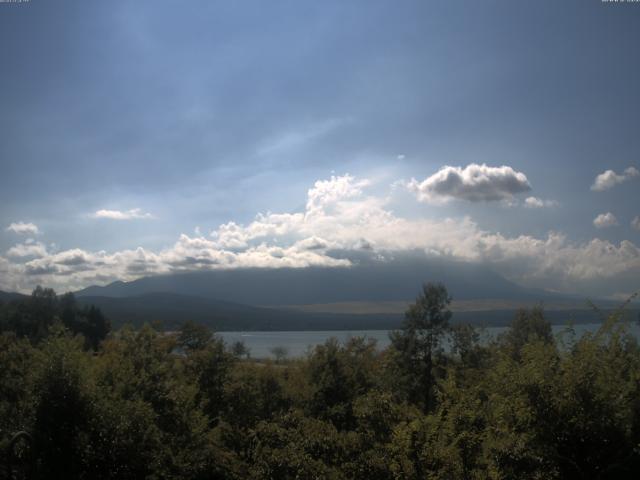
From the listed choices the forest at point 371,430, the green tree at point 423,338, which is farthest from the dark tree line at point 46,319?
the forest at point 371,430

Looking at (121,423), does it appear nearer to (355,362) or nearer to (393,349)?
(355,362)

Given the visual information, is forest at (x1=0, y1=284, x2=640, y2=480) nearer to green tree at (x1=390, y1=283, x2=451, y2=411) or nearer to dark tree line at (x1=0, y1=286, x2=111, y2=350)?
green tree at (x1=390, y1=283, x2=451, y2=411)

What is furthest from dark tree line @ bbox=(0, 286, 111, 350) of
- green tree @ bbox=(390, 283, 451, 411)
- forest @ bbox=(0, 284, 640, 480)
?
forest @ bbox=(0, 284, 640, 480)

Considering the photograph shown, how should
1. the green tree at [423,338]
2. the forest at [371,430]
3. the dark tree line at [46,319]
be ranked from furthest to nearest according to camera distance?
1. the dark tree line at [46,319]
2. the green tree at [423,338]
3. the forest at [371,430]

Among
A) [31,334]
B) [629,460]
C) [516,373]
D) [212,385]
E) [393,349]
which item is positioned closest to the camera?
[629,460]

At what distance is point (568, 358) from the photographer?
12414 millimetres

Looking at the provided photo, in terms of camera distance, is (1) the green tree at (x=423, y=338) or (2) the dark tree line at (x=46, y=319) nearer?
(1) the green tree at (x=423, y=338)

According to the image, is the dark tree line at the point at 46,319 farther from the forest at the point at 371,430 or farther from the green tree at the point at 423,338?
the forest at the point at 371,430

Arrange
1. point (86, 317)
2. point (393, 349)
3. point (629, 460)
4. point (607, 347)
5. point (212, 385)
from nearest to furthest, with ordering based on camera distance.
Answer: point (629, 460), point (607, 347), point (212, 385), point (393, 349), point (86, 317)

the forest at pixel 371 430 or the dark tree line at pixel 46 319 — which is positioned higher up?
the forest at pixel 371 430

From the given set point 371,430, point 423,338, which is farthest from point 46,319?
point 371,430

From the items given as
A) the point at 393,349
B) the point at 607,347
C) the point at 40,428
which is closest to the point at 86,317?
the point at 393,349

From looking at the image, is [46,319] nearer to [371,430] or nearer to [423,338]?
[423,338]

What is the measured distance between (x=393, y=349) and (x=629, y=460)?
31.3 meters
